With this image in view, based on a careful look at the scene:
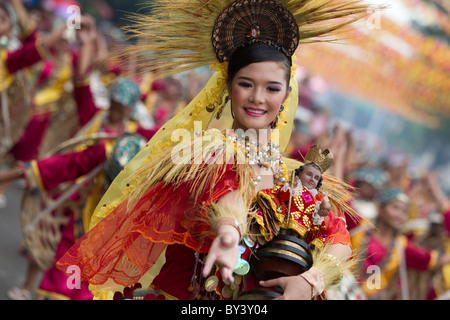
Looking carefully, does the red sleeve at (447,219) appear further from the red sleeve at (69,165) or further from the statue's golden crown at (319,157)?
the statue's golden crown at (319,157)

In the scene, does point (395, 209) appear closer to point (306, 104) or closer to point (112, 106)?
point (112, 106)

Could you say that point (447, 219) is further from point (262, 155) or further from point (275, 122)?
point (262, 155)

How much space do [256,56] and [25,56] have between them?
408 centimetres

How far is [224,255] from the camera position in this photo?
6.30 ft

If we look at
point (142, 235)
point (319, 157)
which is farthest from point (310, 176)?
point (142, 235)

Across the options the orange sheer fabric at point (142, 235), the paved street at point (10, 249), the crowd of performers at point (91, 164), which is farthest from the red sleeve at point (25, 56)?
the orange sheer fabric at point (142, 235)

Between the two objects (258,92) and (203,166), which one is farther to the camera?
(258,92)

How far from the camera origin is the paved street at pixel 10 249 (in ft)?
17.4

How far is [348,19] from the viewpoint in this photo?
2570mm

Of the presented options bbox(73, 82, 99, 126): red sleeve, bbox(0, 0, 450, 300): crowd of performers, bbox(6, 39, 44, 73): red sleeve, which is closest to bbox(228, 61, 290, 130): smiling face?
bbox(0, 0, 450, 300): crowd of performers

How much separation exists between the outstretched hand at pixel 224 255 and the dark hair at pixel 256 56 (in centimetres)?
77

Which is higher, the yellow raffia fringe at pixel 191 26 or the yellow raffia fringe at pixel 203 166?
the yellow raffia fringe at pixel 191 26

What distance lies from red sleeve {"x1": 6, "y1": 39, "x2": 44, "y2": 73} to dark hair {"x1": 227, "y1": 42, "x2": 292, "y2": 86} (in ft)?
12.3
